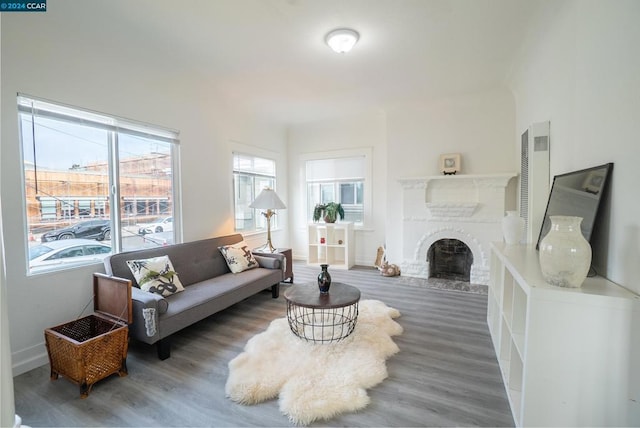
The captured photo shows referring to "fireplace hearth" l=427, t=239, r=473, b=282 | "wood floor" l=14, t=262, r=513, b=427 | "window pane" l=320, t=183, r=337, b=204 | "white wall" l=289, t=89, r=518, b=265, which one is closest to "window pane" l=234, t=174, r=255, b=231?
"white wall" l=289, t=89, r=518, b=265

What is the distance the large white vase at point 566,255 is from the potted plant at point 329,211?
3.85m

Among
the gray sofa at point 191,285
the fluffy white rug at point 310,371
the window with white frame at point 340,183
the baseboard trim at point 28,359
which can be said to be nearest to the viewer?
the fluffy white rug at point 310,371

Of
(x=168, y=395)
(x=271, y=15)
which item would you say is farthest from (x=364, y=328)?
(x=271, y=15)

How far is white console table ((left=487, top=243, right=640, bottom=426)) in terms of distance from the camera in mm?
1213

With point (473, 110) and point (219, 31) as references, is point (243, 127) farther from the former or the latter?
point (473, 110)

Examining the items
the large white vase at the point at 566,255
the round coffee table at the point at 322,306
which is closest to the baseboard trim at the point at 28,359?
the round coffee table at the point at 322,306

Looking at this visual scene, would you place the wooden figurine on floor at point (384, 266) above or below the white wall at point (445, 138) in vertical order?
below

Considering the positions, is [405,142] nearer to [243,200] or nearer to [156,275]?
[243,200]

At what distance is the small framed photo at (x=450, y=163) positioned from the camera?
4285 mm

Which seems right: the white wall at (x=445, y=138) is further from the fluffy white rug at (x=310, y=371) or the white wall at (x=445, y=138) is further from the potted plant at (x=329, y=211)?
the fluffy white rug at (x=310, y=371)

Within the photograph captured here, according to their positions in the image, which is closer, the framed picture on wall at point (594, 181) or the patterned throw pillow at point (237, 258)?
the framed picture on wall at point (594, 181)

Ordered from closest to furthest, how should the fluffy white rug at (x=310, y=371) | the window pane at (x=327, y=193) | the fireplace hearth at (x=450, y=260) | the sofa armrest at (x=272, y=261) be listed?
1. the fluffy white rug at (x=310, y=371)
2. the sofa armrest at (x=272, y=261)
3. the fireplace hearth at (x=450, y=260)
4. the window pane at (x=327, y=193)

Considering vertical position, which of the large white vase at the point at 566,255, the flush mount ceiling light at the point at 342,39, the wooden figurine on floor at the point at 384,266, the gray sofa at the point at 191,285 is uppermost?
the flush mount ceiling light at the point at 342,39

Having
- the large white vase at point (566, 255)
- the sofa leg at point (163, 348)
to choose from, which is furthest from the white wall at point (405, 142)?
the sofa leg at point (163, 348)
